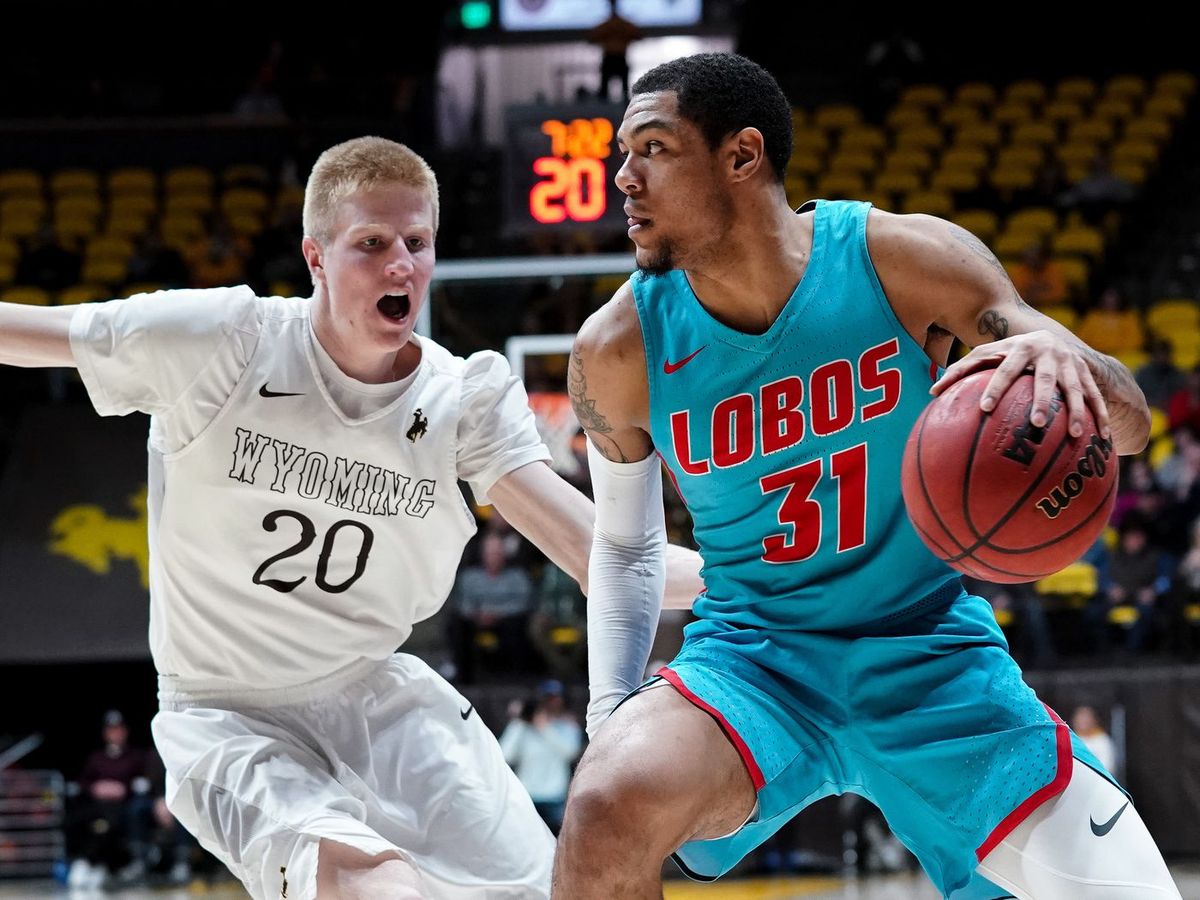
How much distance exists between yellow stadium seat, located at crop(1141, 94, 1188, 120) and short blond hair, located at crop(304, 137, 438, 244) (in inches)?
539

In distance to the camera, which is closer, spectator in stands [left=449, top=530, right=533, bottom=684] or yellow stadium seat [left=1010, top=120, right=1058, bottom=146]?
spectator in stands [left=449, top=530, right=533, bottom=684]

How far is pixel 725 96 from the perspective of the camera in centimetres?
332

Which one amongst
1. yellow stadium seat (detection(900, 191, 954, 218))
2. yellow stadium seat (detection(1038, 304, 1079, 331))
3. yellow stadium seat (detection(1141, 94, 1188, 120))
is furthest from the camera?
yellow stadium seat (detection(1141, 94, 1188, 120))

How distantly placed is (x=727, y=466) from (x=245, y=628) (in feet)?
3.93

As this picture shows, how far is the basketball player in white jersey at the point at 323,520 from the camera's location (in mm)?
3486

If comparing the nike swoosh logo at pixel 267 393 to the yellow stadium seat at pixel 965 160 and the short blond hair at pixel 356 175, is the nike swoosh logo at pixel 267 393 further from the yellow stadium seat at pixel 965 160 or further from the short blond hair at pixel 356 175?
the yellow stadium seat at pixel 965 160

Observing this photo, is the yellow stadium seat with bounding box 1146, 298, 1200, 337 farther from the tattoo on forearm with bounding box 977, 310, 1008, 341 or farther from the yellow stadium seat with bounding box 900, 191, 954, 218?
the tattoo on forearm with bounding box 977, 310, 1008, 341

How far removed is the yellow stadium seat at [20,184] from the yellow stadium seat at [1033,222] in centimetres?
955

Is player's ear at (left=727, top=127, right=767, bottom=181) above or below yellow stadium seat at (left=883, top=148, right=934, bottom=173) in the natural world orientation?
above

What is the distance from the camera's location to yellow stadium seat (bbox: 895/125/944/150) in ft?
50.4

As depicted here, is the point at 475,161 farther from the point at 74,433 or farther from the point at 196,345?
the point at 196,345

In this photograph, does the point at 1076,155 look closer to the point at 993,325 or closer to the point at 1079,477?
the point at 993,325

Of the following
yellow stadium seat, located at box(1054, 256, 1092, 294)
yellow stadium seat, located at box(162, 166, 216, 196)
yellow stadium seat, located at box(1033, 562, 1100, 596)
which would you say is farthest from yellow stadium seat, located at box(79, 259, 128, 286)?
yellow stadium seat, located at box(1033, 562, 1100, 596)

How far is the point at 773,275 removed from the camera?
131 inches
